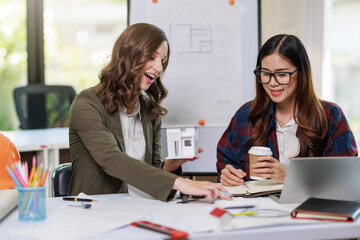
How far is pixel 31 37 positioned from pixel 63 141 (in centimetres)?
251

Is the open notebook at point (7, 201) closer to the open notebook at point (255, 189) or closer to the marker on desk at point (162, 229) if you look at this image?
the marker on desk at point (162, 229)

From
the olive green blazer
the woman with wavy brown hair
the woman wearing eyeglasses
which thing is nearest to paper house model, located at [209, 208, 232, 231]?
the olive green blazer

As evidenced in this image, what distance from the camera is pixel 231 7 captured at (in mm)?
2803

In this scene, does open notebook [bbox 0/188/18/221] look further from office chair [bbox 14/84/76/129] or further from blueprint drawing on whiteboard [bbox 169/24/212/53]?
office chair [bbox 14/84/76/129]

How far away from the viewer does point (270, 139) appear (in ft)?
6.70

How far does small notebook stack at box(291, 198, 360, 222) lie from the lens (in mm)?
1312

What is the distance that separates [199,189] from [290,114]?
29.0 inches

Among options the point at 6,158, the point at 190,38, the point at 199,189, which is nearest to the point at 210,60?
the point at 190,38

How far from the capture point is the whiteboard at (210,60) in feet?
9.12

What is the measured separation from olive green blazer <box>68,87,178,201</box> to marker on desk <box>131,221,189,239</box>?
321 mm

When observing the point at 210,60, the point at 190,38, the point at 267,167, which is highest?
the point at 190,38

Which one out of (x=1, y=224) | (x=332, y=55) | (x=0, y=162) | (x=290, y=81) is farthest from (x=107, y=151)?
(x=332, y=55)

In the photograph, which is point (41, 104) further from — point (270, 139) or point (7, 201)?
point (7, 201)

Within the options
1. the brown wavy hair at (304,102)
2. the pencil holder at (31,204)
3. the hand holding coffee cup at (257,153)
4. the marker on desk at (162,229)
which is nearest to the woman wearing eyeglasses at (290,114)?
the brown wavy hair at (304,102)
